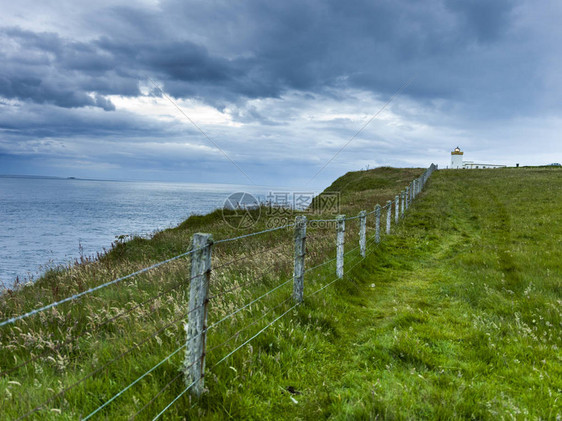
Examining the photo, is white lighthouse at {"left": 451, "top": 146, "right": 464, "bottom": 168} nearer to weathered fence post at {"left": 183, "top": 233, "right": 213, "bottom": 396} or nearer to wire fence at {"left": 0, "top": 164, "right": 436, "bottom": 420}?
wire fence at {"left": 0, "top": 164, "right": 436, "bottom": 420}

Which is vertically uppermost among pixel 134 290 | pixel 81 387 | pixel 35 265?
pixel 81 387

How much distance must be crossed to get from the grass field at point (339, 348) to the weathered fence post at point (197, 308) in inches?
8.1

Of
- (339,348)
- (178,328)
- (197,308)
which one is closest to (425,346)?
(339,348)

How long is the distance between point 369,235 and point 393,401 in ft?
36.2

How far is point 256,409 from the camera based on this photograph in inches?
151

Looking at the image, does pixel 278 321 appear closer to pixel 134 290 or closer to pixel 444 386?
pixel 444 386

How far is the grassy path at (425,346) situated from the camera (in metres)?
3.91

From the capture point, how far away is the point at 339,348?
5586 mm

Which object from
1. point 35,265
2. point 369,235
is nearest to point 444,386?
point 369,235

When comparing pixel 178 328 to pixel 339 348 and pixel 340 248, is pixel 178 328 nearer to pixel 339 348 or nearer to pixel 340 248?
pixel 339 348

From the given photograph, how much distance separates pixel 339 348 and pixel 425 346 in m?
1.40

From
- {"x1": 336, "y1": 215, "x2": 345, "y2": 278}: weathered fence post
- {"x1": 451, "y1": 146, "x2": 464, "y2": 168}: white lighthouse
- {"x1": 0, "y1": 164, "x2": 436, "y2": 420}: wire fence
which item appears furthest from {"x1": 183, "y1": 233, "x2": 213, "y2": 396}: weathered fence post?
{"x1": 451, "y1": 146, "x2": 464, "y2": 168}: white lighthouse

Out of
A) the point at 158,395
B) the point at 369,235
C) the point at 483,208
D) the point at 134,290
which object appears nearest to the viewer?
the point at 158,395

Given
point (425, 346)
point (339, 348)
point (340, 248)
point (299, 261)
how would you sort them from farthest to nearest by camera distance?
point (340, 248), point (299, 261), point (339, 348), point (425, 346)
